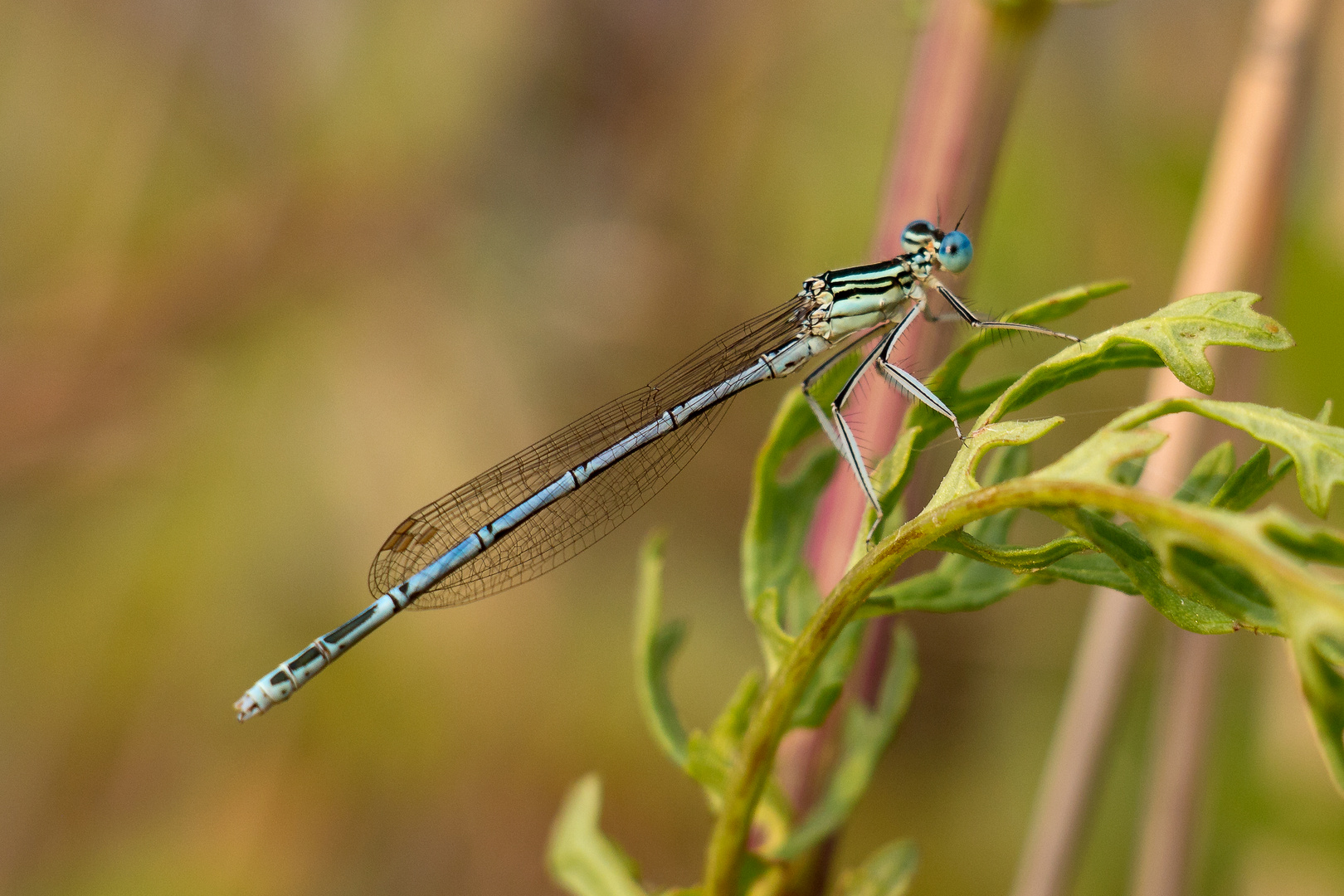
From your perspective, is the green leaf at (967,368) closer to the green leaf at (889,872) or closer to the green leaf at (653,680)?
the green leaf at (653,680)

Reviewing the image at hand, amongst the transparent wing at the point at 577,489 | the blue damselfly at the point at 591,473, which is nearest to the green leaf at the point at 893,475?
the blue damselfly at the point at 591,473

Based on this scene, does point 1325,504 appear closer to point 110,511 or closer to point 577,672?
point 577,672

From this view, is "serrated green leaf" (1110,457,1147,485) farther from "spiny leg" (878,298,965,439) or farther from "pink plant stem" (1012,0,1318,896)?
"pink plant stem" (1012,0,1318,896)

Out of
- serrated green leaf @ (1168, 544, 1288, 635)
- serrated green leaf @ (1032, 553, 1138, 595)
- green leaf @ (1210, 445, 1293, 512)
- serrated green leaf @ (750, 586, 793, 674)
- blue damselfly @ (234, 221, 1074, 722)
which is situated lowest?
serrated green leaf @ (1168, 544, 1288, 635)

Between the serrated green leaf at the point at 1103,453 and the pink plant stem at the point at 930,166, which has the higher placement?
the pink plant stem at the point at 930,166

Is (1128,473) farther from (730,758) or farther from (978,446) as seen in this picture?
(730,758)

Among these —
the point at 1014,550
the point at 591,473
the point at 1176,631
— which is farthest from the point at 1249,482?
the point at 591,473

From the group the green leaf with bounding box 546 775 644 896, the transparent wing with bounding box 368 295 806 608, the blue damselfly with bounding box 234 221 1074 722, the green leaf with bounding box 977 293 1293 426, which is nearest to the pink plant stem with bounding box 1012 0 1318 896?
the green leaf with bounding box 977 293 1293 426
